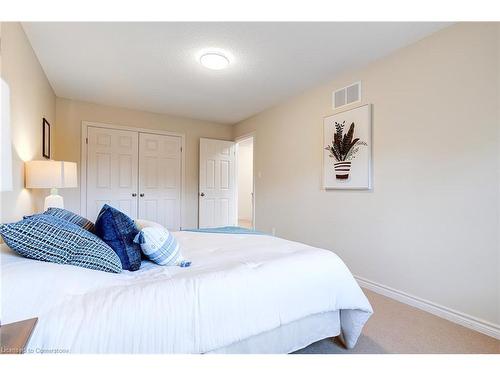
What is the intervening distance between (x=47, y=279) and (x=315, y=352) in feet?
4.98

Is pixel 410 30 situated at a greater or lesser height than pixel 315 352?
greater

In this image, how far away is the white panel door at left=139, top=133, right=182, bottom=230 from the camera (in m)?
4.29

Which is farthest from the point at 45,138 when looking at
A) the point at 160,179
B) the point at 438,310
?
the point at 438,310

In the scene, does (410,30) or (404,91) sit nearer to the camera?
(410,30)

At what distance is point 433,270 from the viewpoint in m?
2.14

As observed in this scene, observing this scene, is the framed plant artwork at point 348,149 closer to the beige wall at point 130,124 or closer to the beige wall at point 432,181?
the beige wall at point 432,181

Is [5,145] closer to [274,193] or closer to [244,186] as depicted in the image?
[274,193]

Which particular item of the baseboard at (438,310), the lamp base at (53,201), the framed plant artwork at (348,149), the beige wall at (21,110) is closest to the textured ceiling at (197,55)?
the beige wall at (21,110)

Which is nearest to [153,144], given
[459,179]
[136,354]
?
[136,354]

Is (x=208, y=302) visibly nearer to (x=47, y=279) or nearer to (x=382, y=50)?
(x=47, y=279)

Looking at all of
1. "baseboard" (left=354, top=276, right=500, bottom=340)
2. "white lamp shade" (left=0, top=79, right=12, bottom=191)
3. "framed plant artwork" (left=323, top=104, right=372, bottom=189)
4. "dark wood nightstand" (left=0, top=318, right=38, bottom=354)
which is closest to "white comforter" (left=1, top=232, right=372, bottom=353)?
"dark wood nightstand" (left=0, top=318, right=38, bottom=354)

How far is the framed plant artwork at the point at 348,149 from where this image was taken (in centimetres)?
264

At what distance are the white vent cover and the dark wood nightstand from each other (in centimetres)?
307

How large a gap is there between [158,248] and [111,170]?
316 centimetres
